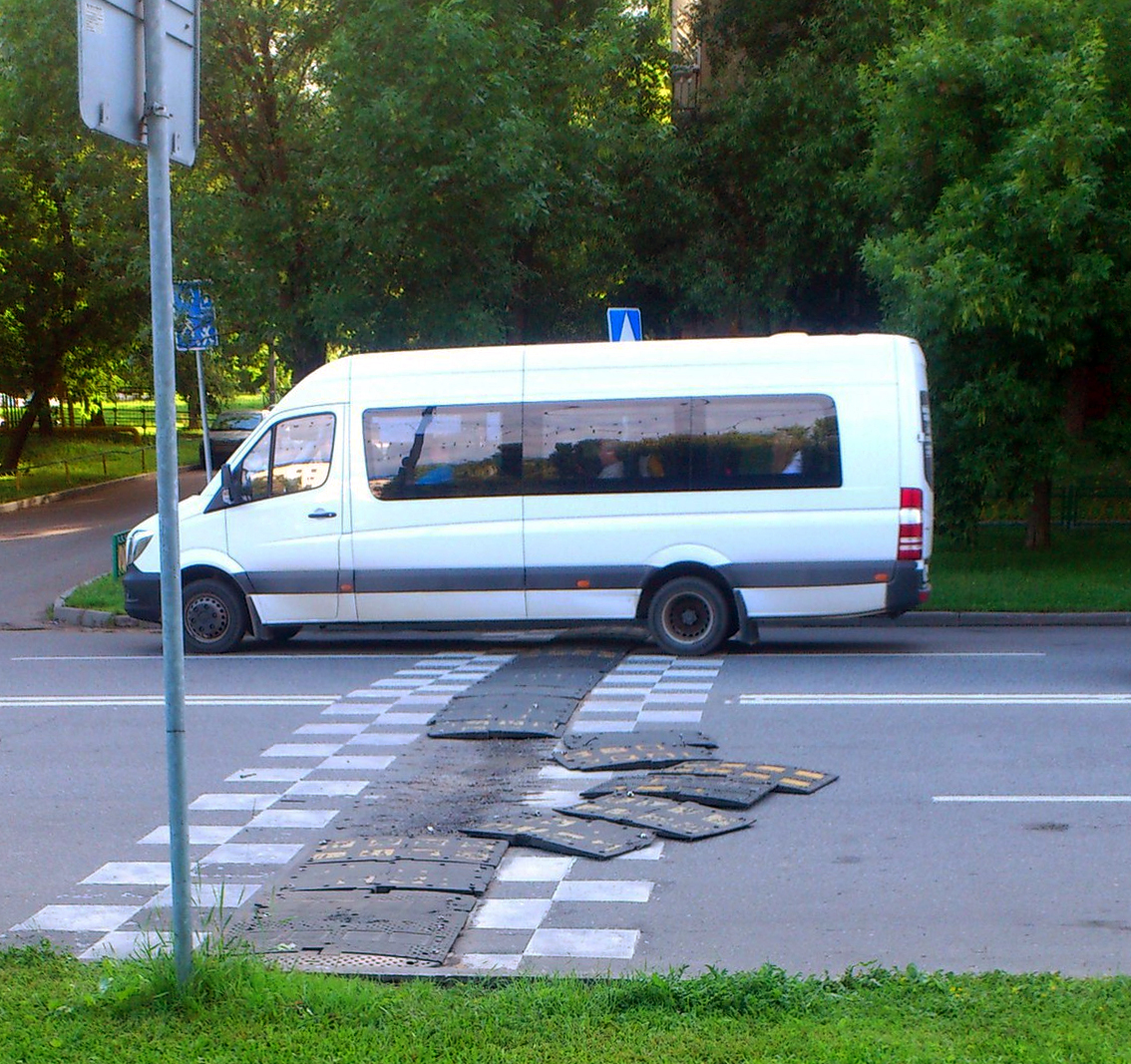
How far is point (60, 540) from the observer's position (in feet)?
81.7

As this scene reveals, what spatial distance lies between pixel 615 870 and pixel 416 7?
14558mm

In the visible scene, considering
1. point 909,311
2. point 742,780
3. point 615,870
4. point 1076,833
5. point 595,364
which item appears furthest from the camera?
point 909,311

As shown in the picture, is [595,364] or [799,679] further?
[595,364]

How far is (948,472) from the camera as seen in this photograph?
18.0 m

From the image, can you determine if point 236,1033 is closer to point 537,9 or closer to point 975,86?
point 975,86

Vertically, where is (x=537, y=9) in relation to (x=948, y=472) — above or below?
above

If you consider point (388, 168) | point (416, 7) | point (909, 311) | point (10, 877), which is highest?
point (416, 7)

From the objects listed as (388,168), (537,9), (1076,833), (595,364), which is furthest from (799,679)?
(537,9)

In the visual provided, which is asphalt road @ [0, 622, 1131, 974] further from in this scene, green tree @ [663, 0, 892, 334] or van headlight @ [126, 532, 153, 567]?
green tree @ [663, 0, 892, 334]

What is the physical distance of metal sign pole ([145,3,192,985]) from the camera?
14.7ft

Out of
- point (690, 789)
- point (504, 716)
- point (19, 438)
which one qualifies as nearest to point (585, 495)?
point (504, 716)

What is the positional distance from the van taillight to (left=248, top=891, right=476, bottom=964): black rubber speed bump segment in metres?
7.37

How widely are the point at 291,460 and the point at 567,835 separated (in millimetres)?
7262

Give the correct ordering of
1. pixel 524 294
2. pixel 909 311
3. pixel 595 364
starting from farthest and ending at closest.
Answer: pixel 524 294, pixel 909 311, pixel 595 364
